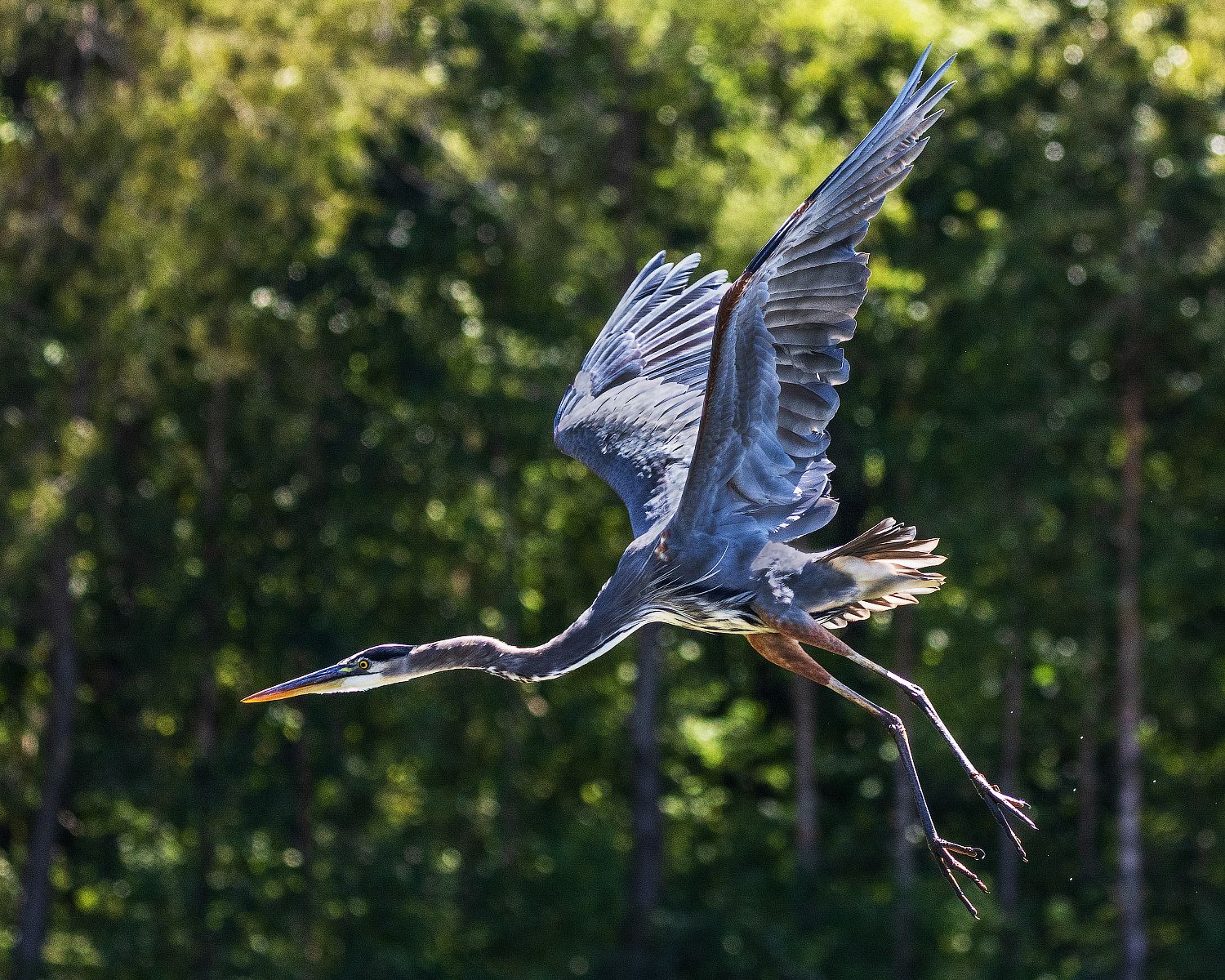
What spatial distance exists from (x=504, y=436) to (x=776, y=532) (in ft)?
42.1

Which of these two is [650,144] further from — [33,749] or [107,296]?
[33,749]

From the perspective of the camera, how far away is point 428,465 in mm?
21469

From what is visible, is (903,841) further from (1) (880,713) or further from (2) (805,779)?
(1) (880,713)

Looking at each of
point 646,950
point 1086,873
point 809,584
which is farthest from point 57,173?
point 809,584

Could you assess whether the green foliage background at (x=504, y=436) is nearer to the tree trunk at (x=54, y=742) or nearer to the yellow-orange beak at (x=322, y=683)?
the tree trunk at (x=54, y=742)

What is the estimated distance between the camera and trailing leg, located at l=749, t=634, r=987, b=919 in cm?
849

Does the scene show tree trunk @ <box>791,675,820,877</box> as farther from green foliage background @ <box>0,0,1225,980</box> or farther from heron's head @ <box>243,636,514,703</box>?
heron's head @ <box>243,636,514,703</box>

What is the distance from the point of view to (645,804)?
68.5 ft

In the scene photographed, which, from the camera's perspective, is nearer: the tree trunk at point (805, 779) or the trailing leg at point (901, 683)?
the trailing leg at point (901, 683)

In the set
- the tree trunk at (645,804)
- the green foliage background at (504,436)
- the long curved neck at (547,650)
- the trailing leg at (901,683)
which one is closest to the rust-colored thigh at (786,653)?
the trailing leg at (901,683)

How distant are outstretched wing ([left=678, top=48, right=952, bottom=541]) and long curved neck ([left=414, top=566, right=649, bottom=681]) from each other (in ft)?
1.46

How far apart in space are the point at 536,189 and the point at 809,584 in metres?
12.5

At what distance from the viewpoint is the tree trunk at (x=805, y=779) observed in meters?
20.9

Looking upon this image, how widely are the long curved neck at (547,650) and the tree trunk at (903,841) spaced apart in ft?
38.3
